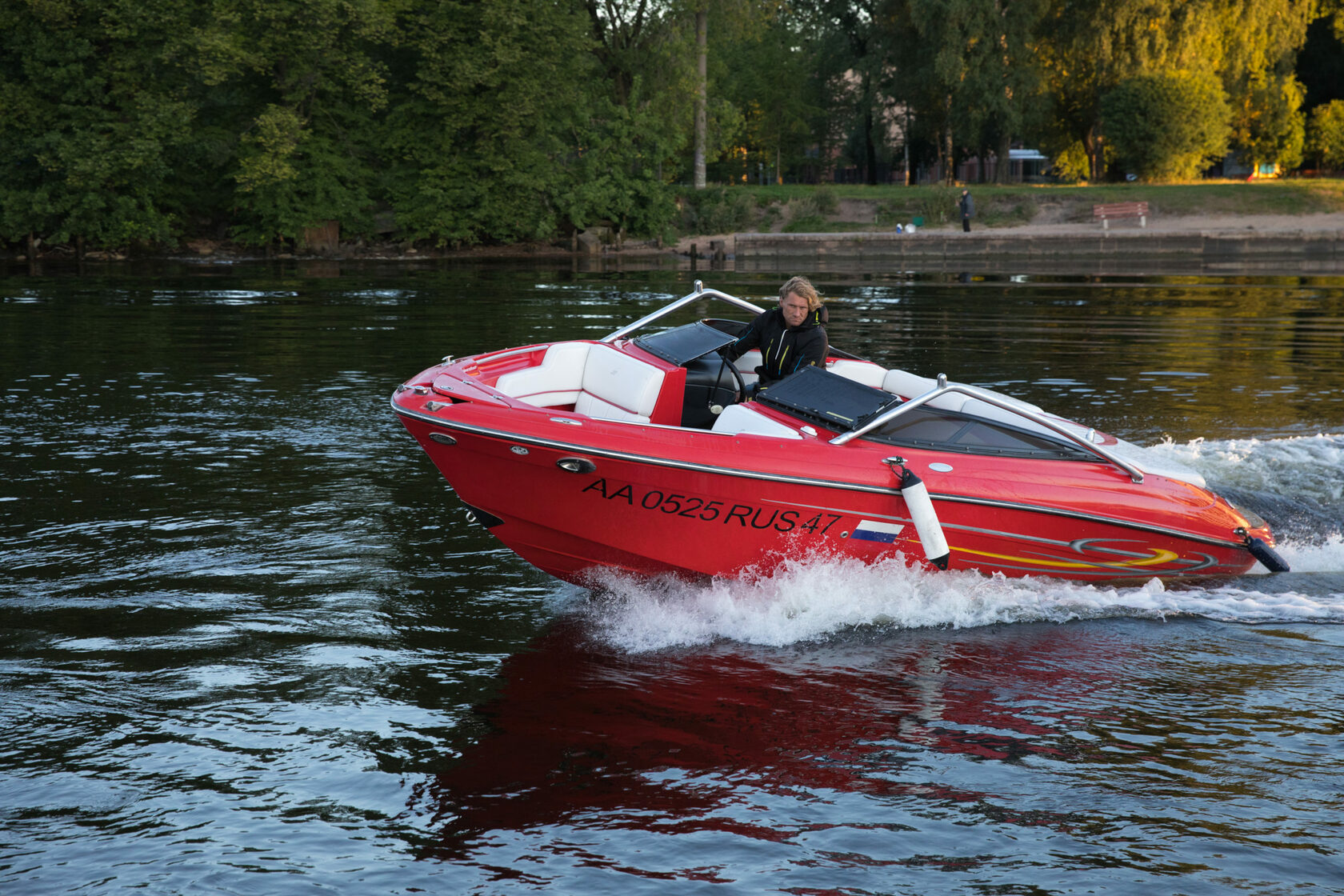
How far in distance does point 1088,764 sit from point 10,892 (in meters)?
4.44

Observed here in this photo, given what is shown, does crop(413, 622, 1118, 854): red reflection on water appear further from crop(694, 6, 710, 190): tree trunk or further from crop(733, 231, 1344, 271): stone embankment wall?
crop(694, 6, 710, 190): tree trunk

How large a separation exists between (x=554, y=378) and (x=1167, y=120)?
A: 41.1 meters

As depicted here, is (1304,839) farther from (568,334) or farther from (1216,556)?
(568,334)

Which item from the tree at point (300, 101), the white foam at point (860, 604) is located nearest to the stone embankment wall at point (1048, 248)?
the tree at point (300, 101)

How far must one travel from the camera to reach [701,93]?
42625 millimetres

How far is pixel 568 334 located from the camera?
60.0 feet

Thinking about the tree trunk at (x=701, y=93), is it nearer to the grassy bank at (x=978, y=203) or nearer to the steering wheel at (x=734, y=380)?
the grassy bank at (x=978, y=203)

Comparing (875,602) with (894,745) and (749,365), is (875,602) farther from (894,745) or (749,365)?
(749,365)

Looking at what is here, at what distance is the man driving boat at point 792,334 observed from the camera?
296 inches

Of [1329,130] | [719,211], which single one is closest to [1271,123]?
[1329,130]

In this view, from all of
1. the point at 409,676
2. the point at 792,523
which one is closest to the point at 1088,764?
the point at 792,523

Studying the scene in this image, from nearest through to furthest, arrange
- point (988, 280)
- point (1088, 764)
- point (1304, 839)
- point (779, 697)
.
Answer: point (1304, 839) < point (1088, 764) < point (779, 697) < point (988, 280)

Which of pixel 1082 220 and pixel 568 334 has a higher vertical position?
pixel 1082 220

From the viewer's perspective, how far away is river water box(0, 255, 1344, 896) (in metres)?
4.49
